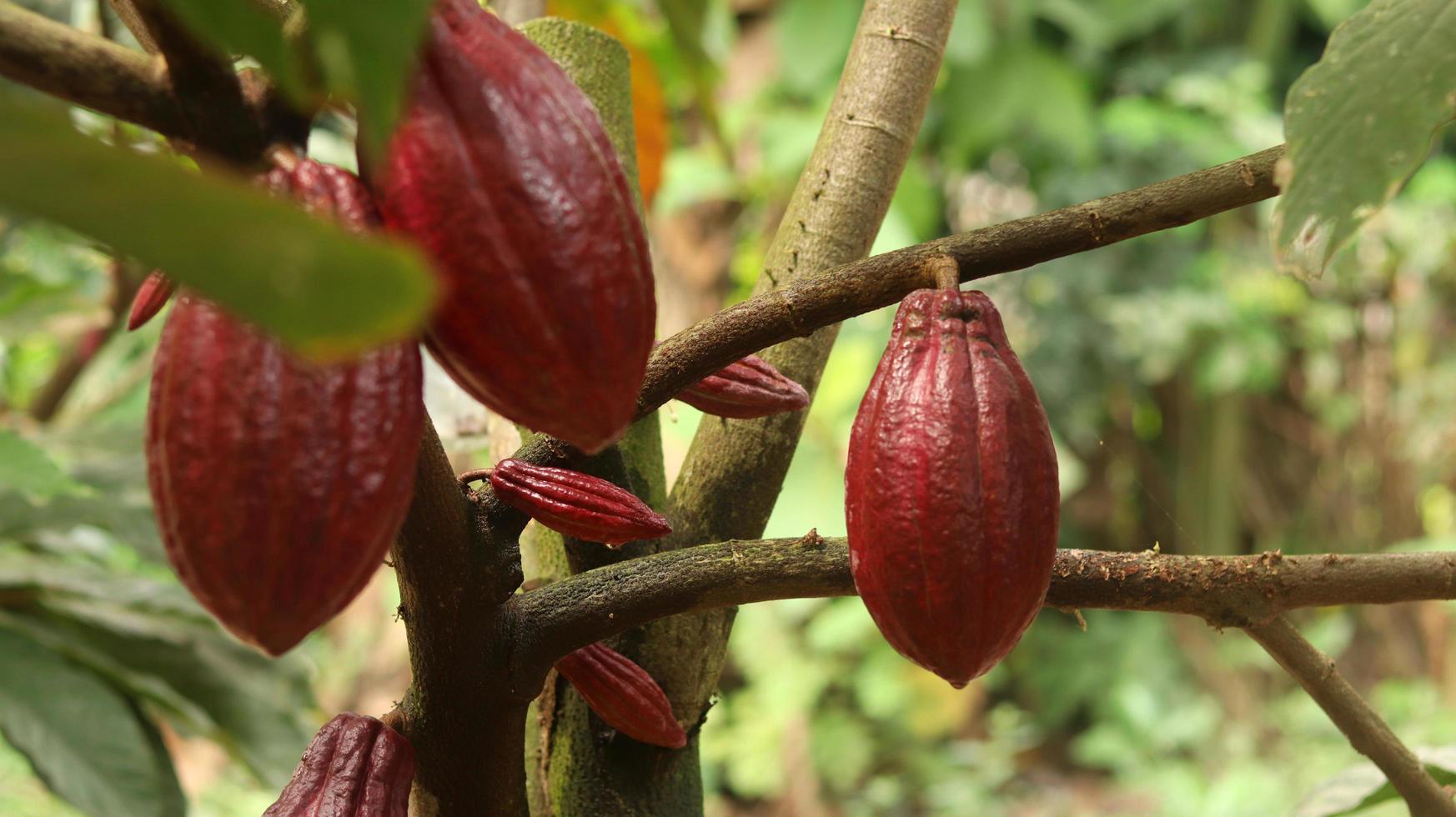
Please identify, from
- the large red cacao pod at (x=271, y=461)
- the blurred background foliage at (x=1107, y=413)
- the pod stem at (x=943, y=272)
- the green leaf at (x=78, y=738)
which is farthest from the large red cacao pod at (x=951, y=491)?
the blurred background foliage at (x=1107, y=413)

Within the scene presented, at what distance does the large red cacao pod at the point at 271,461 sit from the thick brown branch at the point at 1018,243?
0.15 meters

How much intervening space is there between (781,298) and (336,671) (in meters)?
2.78

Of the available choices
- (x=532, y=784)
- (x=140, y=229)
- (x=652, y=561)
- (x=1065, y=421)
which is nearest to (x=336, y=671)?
(x=1065, y=421)

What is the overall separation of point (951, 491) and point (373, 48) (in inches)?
8.6

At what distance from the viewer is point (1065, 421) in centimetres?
307

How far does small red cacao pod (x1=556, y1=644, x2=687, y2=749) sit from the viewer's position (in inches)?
20.0

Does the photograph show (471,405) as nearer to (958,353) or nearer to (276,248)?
(958,353)

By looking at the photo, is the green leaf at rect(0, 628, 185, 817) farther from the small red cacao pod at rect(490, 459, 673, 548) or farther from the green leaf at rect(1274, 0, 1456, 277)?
the green leaf at rect(1274, 0, 1456, 277)

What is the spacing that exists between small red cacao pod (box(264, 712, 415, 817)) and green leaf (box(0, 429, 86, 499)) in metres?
0.42

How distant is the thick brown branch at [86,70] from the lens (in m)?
0.29

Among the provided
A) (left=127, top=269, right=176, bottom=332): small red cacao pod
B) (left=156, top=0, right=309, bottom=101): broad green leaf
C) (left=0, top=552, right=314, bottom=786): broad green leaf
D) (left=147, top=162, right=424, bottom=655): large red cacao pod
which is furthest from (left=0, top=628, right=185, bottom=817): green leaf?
(left=156, top=0, right=309, bottom=101): broad green leaf

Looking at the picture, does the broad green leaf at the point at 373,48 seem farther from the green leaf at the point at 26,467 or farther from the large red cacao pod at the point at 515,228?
the green leaf at the point at 26,467

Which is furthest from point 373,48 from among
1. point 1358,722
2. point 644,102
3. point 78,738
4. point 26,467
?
point 644,102

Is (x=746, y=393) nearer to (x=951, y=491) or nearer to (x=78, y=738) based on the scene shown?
(x=951, y=491)
